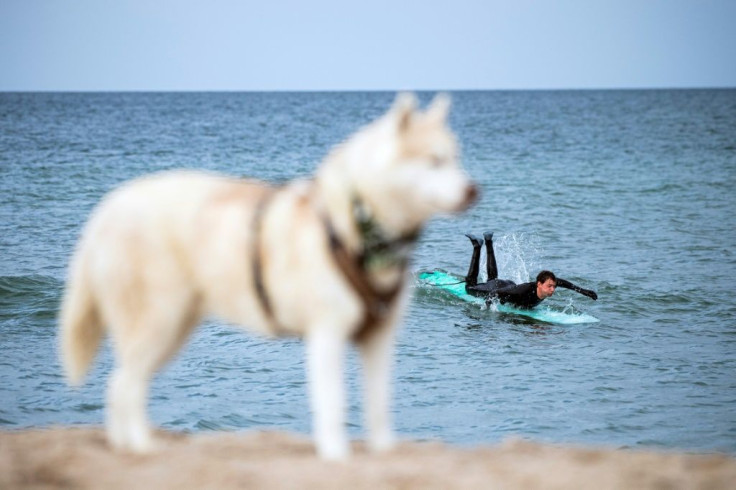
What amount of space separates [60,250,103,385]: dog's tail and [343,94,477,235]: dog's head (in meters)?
1.79

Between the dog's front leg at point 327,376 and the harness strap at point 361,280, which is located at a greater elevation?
the harness strap at point 361,280

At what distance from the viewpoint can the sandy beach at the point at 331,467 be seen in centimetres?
464

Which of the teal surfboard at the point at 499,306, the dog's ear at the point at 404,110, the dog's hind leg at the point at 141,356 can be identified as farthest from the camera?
the teal surfboard at the point at 499,306

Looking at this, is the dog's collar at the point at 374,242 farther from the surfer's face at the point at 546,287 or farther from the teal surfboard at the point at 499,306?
the teal surfboard at the point at 499,306

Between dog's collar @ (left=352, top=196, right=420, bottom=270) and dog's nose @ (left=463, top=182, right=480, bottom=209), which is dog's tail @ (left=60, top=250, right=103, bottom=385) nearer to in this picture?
dog's collar @ (left=352, top=196, right=420, bottom=270)

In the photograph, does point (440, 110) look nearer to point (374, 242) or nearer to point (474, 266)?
point (374, 242)

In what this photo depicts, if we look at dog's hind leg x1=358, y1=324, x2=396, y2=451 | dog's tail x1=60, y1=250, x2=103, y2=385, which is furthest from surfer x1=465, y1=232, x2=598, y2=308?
dog's tail x1=60, y1=250, x2=103, y2=385

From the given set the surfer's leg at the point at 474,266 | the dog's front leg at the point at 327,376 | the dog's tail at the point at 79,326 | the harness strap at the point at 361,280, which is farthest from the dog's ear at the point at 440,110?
the surfer's leg at the point at 474,266

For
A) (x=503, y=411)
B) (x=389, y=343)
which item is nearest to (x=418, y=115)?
(x=389, y=343)

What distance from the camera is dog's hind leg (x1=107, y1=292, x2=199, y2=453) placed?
4.82 m

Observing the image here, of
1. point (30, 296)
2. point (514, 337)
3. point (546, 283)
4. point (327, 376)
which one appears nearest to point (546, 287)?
point (546, 283)

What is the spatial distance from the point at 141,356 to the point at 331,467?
3.76 feet

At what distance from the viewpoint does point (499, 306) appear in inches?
742

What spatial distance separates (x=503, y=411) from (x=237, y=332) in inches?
218
